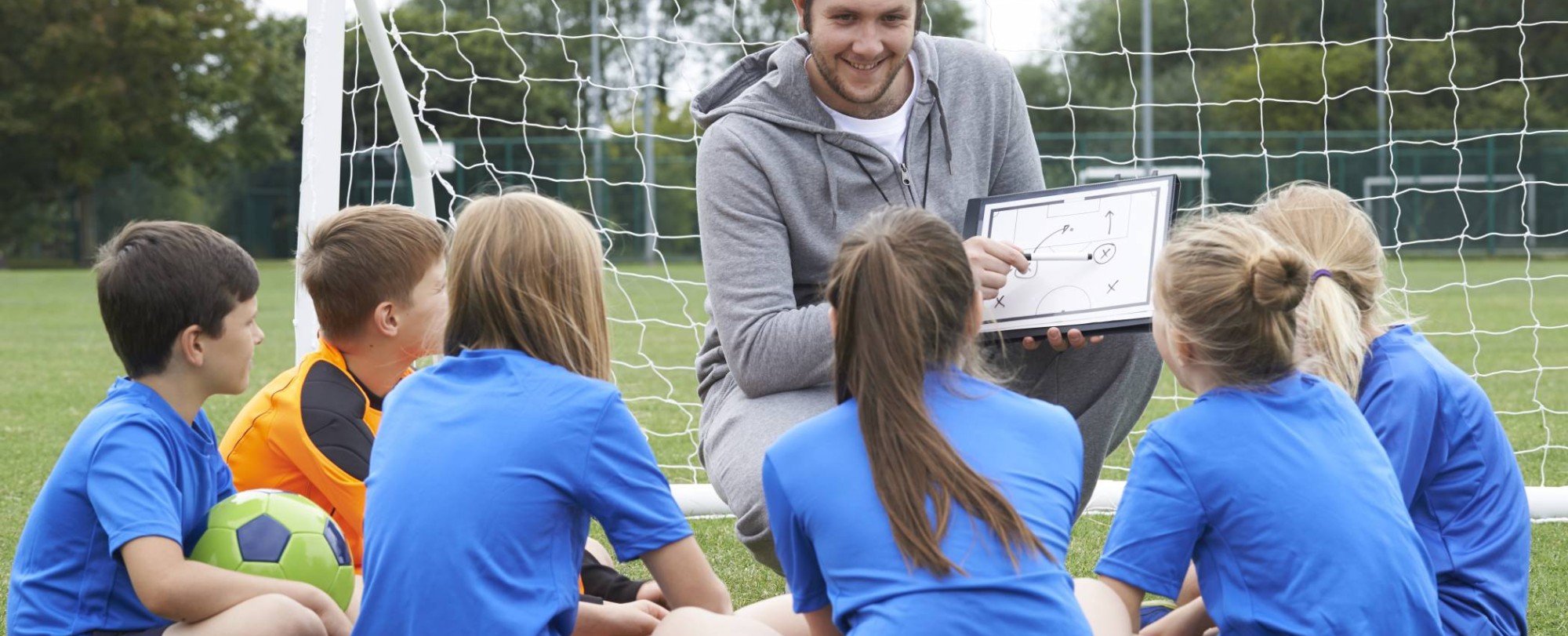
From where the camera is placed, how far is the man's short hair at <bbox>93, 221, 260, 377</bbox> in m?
2.20

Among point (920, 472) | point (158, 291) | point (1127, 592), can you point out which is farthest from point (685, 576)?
point (158, 291)

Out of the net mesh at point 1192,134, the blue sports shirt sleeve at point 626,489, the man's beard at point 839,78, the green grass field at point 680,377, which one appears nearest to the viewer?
the blue sports shirt sleeve at point 626,489

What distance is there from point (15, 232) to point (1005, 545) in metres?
30.1

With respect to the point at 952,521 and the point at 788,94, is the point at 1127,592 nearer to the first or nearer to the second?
the point at 952,521

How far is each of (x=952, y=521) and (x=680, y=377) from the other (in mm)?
6573

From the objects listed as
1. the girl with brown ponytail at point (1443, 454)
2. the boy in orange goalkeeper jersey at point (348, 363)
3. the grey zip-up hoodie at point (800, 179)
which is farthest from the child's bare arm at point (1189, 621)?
the boy in orange goalkeeper jersey at point (348, 363)

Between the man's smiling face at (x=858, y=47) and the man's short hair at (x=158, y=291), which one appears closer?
the man's short hair at (x=158, y=291)

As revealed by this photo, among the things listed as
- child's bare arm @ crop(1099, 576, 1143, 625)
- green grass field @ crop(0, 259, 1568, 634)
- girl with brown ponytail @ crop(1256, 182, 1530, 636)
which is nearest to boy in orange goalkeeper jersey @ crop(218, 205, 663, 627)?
green grass field @ crop(0, 259, 1568, 634)

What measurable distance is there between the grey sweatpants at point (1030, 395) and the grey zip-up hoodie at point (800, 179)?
56 mm

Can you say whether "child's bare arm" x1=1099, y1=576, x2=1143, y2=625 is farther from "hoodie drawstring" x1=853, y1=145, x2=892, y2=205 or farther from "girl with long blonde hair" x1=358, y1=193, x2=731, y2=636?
"hoodie drawstring" x1=853, y1=145, x2=892, y2=205

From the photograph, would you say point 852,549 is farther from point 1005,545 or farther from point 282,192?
point 282,192

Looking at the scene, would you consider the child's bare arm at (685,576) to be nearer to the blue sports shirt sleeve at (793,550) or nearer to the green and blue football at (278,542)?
the blue sports shirt sleeve at (793,550)

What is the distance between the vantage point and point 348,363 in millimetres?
2727

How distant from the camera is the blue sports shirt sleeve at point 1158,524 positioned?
194 cm
